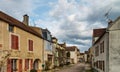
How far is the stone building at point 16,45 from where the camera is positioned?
2414cm

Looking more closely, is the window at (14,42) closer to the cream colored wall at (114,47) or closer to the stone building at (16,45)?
the stone building at (16,45)

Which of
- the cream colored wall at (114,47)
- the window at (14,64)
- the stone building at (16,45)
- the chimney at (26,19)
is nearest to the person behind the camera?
the cream colored wall at (114,47)

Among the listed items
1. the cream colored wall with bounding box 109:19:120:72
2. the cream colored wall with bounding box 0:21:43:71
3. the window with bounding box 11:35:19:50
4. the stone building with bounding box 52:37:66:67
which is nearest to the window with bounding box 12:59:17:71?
the cream colored wall with bounding box 0:21:43:71

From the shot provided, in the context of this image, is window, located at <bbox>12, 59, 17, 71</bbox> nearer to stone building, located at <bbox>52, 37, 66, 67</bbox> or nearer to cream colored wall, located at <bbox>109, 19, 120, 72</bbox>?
cream colored wall, located at <bbox>109, 19, 120, 72</bbox>

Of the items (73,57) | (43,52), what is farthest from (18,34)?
(73,57)

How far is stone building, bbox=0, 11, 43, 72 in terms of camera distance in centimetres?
2414

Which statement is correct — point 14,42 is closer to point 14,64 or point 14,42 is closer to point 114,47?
point 14,64

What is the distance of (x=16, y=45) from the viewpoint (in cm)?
2733

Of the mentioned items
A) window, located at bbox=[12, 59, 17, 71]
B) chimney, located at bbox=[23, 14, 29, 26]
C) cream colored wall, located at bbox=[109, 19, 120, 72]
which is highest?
chimney, located at bbox=[23, 14, 29, 26]

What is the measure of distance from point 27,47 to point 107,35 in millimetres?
12039

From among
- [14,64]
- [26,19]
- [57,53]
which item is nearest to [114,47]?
[14,64]

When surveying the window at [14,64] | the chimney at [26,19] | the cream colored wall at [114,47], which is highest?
the chimney at [26,19]

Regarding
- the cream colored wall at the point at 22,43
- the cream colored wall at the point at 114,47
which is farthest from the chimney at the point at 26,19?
the cream colored wall at the point at 114,47

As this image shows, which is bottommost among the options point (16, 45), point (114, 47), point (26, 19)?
point (114, 47)
